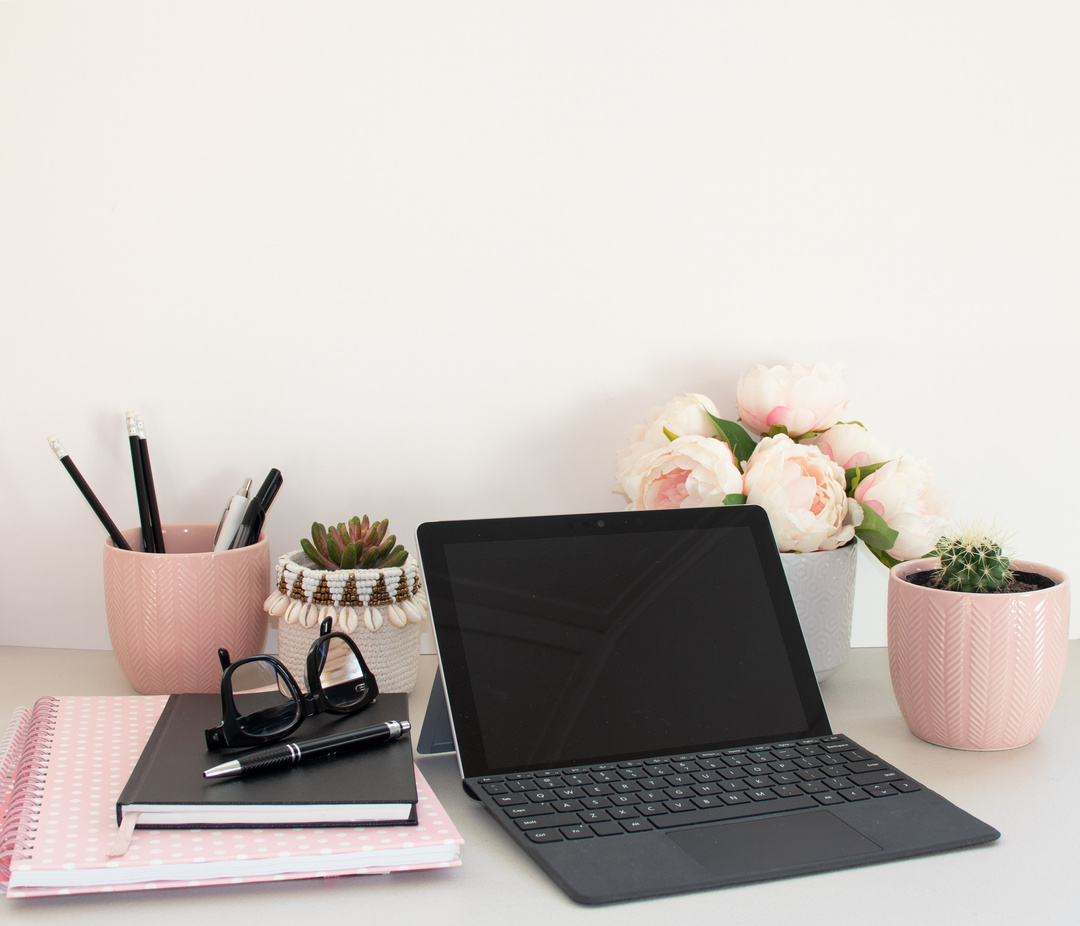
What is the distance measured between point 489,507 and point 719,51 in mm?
455

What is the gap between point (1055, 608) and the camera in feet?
2.10

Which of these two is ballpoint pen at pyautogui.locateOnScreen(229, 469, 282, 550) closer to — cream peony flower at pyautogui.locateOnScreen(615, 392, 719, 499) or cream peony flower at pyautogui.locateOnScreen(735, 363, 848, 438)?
cream peony flower at pyautogui.locateOnScreen(615, 392, 719, 499)

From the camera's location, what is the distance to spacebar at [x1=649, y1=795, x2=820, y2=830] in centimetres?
52

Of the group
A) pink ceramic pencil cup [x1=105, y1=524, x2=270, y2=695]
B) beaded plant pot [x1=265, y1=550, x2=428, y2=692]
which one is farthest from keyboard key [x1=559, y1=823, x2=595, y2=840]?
pink ceramic pencil cup [x1=105, y1=524, x2=270, y2=695]

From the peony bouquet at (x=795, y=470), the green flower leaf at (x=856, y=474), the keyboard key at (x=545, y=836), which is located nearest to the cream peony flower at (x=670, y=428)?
the peony bouquet at (x=795, y=470)

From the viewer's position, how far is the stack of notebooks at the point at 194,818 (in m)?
0.45

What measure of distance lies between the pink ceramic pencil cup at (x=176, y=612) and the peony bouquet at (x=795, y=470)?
0.32m

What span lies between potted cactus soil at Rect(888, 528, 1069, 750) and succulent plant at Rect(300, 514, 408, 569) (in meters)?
0.39

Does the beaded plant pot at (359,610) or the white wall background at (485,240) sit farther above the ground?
the white wall background at (485,240)

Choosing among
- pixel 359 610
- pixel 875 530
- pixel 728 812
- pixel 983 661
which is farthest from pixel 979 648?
pixel 359 610

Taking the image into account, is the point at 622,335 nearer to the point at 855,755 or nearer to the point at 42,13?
the point at 855,755

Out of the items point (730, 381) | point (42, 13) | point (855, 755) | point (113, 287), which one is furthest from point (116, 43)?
point (855, 755)

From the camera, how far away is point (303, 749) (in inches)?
21.3

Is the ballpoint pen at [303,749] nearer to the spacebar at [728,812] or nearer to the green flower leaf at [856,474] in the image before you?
the spacebar at [728,812]
